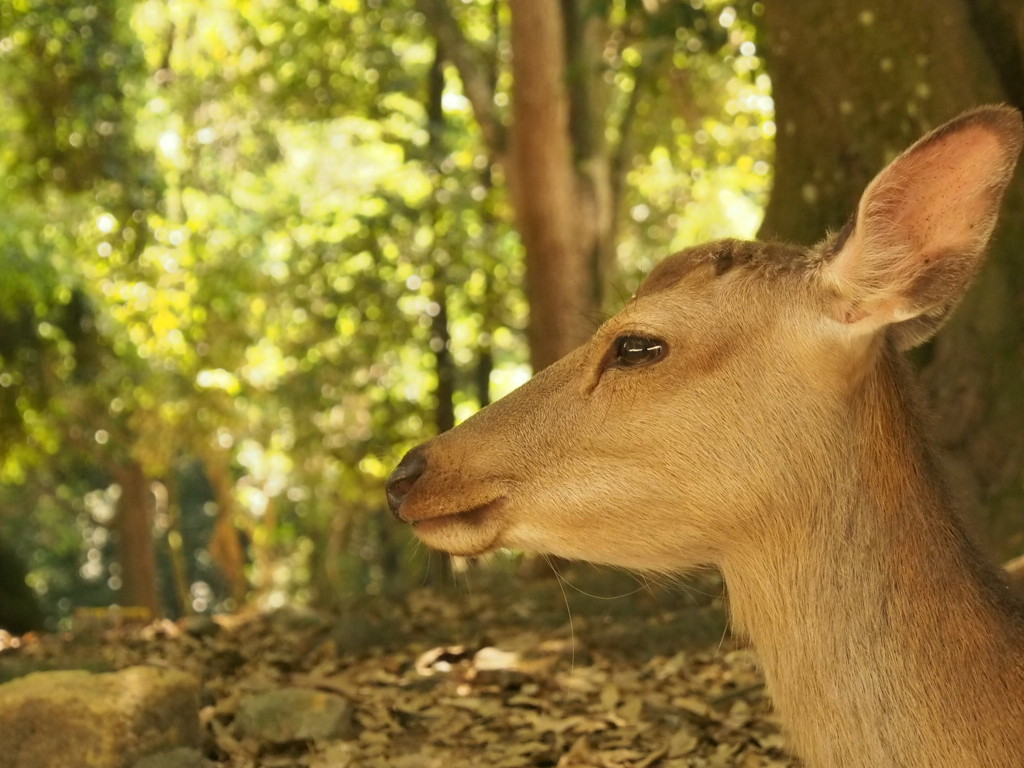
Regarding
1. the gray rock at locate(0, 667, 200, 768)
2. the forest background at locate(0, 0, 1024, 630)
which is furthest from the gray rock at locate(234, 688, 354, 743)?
the forest background at locate(0, 0, 1024, 630)

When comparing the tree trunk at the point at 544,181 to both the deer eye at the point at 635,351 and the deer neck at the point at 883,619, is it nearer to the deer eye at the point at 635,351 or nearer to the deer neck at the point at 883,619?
the deer eye at the point at 635,351

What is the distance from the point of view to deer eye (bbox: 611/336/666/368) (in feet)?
9.40

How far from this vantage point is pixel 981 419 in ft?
15.8

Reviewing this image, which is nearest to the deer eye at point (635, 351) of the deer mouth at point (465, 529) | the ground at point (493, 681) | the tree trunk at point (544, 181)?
the deer mouth at point (465, 529)

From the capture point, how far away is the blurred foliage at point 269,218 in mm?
12117

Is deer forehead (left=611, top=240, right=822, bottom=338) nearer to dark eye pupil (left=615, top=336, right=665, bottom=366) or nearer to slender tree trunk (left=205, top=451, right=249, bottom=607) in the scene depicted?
dark eye pupil (left=615, top=336, right=665, bottom=366)

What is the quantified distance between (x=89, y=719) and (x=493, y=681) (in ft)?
4.54

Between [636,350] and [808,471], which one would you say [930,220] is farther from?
[636,350]

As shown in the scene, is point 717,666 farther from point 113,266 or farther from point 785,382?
point 113,266

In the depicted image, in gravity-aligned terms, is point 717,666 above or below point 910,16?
below

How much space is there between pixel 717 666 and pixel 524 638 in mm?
900

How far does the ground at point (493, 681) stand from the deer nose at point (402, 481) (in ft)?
2.91

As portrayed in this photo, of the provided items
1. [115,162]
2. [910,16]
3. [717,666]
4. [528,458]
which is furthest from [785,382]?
[115,162]

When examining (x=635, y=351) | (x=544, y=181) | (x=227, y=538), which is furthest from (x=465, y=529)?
(x=227, y=538)
